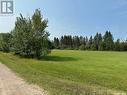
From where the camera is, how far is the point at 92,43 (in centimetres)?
14850

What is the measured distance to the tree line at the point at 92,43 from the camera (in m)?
132

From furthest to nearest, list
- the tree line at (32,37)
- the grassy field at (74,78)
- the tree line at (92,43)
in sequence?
the tree line at (92,43) < the tree line at (32,37) < the grassy field at (74,78)

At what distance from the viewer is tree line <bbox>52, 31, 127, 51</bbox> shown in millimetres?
132000

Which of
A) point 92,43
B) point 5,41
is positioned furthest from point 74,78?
point 92,43

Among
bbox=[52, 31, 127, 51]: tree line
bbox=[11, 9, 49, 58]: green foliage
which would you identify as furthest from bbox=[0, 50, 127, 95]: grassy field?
bbox=[52, 31, 127, 51]: tree line

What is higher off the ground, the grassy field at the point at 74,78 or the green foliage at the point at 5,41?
the green foliage at the point at 5,41

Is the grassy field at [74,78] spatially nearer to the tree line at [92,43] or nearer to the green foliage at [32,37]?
the green foliage at [32,37]

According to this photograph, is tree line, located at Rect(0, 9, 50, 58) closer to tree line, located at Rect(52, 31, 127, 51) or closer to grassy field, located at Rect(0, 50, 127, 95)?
grassy field, located at Rect(0, 50, 127, 95)

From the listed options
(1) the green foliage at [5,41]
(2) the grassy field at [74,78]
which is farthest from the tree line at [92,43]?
(2) the grassy field at [74,78]

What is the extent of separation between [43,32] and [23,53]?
19.1 ft

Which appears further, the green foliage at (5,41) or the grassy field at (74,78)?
the green foliage at (5,41)

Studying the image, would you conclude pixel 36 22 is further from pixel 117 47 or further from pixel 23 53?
pixel 117 47

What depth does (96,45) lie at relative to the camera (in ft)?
457

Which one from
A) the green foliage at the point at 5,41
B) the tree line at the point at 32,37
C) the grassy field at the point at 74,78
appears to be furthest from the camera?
the green foliage at the point at 5,41
